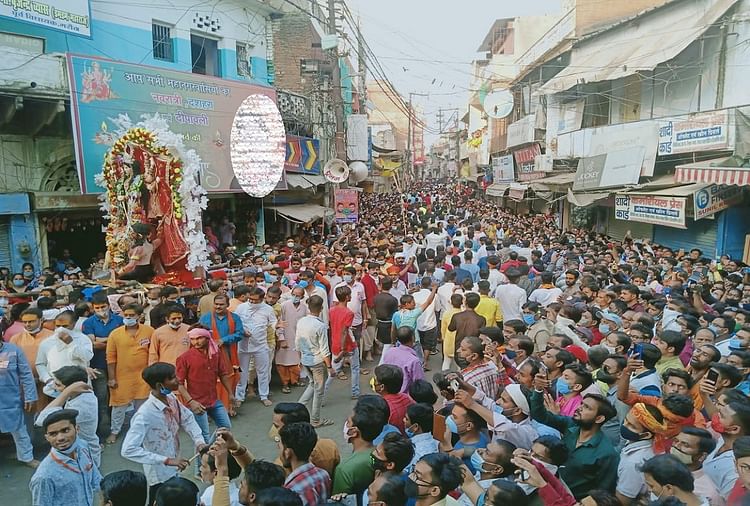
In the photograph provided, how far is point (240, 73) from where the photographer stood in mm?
18391

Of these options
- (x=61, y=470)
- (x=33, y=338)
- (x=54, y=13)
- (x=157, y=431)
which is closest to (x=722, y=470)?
(x=157, y=431)

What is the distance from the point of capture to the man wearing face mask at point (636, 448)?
138 inches

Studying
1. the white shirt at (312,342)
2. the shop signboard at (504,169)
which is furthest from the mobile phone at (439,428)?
the shop signboard at (504,169)

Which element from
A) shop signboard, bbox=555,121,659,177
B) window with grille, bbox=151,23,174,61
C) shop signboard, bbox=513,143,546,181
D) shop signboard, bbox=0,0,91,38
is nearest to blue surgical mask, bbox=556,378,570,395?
shop signboard, bbox=0,0,91,38

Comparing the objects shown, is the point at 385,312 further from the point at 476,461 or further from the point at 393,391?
the point at 476,461

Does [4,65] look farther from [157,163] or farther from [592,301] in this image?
[592,301]

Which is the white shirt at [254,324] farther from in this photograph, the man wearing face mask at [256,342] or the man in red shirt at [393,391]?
the man in red shirt at [393,391]

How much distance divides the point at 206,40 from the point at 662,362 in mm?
16152

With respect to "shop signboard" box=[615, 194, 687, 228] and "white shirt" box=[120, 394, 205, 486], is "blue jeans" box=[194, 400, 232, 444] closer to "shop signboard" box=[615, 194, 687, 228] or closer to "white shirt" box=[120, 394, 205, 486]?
"white shirt" box=[120, 394, 205, 486]

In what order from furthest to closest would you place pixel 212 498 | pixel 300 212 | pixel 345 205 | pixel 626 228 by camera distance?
pixel 300 212
pixel 626 228
pixel 345 205
pixel 212 498

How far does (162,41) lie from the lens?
51.2ft

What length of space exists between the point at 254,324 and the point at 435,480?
466 cm

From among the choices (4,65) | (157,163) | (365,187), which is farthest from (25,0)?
(365,187)

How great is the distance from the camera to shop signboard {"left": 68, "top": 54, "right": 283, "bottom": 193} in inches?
469
